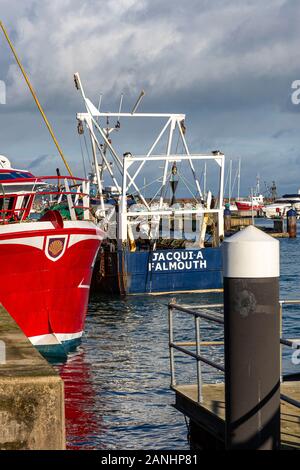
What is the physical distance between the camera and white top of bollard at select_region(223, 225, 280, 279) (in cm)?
614

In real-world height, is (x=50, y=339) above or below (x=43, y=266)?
below

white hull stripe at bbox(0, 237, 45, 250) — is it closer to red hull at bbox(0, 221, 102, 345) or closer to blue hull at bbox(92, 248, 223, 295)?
red hull at bbox(0, 221, 102, 345)

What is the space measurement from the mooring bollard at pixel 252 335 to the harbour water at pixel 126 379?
680 cm

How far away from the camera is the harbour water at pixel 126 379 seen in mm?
13875

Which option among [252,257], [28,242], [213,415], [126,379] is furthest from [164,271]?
[252,257]

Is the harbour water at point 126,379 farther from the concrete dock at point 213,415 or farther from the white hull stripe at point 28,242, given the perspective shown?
the concrete dock at point 213,415

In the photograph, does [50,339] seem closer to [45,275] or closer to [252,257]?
[45,275]

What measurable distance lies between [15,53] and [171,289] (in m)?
12.8

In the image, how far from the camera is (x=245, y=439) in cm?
642

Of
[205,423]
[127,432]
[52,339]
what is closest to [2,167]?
[52,339]

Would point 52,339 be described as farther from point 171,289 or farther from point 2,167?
point 171,289

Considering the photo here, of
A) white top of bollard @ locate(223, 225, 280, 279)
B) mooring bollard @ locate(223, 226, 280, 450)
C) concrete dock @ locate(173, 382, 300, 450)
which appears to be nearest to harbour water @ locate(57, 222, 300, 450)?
concrete dock @ locate(173, 382, 300, 450)

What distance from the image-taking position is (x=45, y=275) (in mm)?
20688

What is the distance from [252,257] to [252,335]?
0.57 metres
